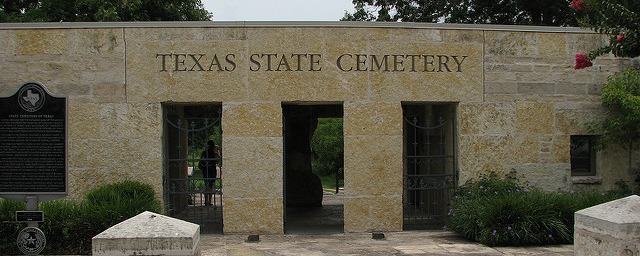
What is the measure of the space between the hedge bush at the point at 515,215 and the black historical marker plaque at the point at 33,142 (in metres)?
5.31

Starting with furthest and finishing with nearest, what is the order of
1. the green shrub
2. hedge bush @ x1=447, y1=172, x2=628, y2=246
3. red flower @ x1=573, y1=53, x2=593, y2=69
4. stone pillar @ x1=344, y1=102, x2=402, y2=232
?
stone pillar @ x1=344, y1=102, x2=402, y2=232, red flower @ x1=573, y1=53, x2=593, y2=69, hedge bush @ x1=447, y1=172, x2=628, y2=246, the green shrub

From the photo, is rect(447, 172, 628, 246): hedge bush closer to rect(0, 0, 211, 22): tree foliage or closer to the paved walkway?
the paved walkway

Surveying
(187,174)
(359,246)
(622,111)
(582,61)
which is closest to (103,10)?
(187,174)

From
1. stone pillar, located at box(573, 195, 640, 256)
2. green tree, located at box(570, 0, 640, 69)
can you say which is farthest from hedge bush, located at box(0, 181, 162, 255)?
green tree, located at box(570, 0, 640, 69)

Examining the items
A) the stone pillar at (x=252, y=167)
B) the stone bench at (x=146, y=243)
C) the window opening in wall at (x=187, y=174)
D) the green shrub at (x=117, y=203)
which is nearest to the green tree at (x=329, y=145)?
the window opening in wall at (x=187, y=174)

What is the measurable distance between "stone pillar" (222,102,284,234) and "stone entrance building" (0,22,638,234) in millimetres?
16

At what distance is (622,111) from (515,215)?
9.17 feet

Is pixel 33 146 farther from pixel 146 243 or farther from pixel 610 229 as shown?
pixel 610 229

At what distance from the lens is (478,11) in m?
21.5

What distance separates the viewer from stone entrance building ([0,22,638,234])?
9.34 meters

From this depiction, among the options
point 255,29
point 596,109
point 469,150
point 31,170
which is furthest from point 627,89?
point 31,170

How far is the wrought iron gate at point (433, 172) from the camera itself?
10031mm

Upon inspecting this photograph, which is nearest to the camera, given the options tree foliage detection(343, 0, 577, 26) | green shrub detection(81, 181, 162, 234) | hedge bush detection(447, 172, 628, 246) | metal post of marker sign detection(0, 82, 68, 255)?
metal post of marker sign detection(0, 82, 68, 255)

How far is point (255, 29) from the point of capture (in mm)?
9414
